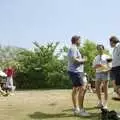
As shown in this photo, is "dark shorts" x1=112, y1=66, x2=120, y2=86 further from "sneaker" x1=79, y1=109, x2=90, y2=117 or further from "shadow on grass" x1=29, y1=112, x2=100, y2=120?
"sneaker" x1=79, y1=109, x2=90, y2=117

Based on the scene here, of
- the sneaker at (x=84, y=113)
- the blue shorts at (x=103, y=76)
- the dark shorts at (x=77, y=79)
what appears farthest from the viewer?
the blue shorts at (x=103, y=76)

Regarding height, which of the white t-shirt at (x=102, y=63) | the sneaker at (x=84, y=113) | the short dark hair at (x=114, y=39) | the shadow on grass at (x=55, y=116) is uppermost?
the short dark hair at (x=114, y=39)

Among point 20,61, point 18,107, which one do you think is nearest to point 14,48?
point 20,61

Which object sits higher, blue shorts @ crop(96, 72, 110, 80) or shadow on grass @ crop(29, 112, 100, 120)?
blue shorts @ crop(96, 72, 110, 80)

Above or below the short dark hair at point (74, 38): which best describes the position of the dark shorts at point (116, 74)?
below

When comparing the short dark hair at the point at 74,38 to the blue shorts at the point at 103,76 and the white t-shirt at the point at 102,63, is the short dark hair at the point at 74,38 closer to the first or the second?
the white t-shirt at the point at 102,63

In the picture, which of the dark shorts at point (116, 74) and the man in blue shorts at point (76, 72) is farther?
the man in blue shorts at point (76, 72)

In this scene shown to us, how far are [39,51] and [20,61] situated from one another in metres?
2.09

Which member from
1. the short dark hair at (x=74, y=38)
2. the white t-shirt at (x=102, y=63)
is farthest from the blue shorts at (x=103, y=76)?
the short dark hair at (x=74, y=38)

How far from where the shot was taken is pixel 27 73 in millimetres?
37875

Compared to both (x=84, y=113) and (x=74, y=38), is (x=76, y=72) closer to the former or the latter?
(x=74, y=38)

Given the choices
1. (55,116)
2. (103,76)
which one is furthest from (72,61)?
(55,116)

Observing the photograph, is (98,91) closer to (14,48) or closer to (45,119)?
(45,119)

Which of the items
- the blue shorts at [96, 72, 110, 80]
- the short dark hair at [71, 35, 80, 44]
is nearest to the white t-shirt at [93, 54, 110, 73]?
the blue shorts at [96, 72, 110, 80]
